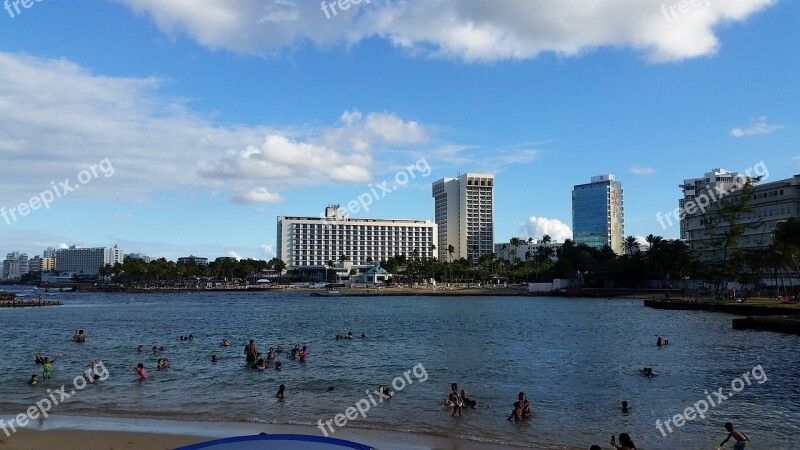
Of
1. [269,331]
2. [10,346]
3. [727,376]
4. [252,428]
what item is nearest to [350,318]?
[269,331]

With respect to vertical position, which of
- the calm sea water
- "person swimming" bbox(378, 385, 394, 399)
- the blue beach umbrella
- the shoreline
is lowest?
the calm sea water

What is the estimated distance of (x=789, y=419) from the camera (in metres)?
21.2

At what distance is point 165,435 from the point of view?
18.5m

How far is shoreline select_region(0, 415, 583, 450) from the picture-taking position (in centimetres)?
1747

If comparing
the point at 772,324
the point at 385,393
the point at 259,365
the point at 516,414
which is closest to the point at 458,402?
the point at 516,414

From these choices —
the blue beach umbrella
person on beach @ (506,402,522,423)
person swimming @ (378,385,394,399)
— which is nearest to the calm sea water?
person swimming @ (378,385,394,399)

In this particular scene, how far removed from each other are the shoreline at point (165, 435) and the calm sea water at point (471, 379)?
41.7 inches

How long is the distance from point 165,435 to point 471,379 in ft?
53.1

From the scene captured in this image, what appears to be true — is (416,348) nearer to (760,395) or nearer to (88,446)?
(760,395)

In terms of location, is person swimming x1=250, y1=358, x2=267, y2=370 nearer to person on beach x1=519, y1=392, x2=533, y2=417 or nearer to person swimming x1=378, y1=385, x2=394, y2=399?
person swimming x1=378, y1=385, x2=394, y2=399

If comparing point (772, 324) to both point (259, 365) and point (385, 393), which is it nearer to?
point (385, 393)

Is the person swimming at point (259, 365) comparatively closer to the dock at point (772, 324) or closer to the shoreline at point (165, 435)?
the shoreline at point (165, 435)

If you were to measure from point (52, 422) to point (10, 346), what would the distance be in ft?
102

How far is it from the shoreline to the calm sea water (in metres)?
1.06
